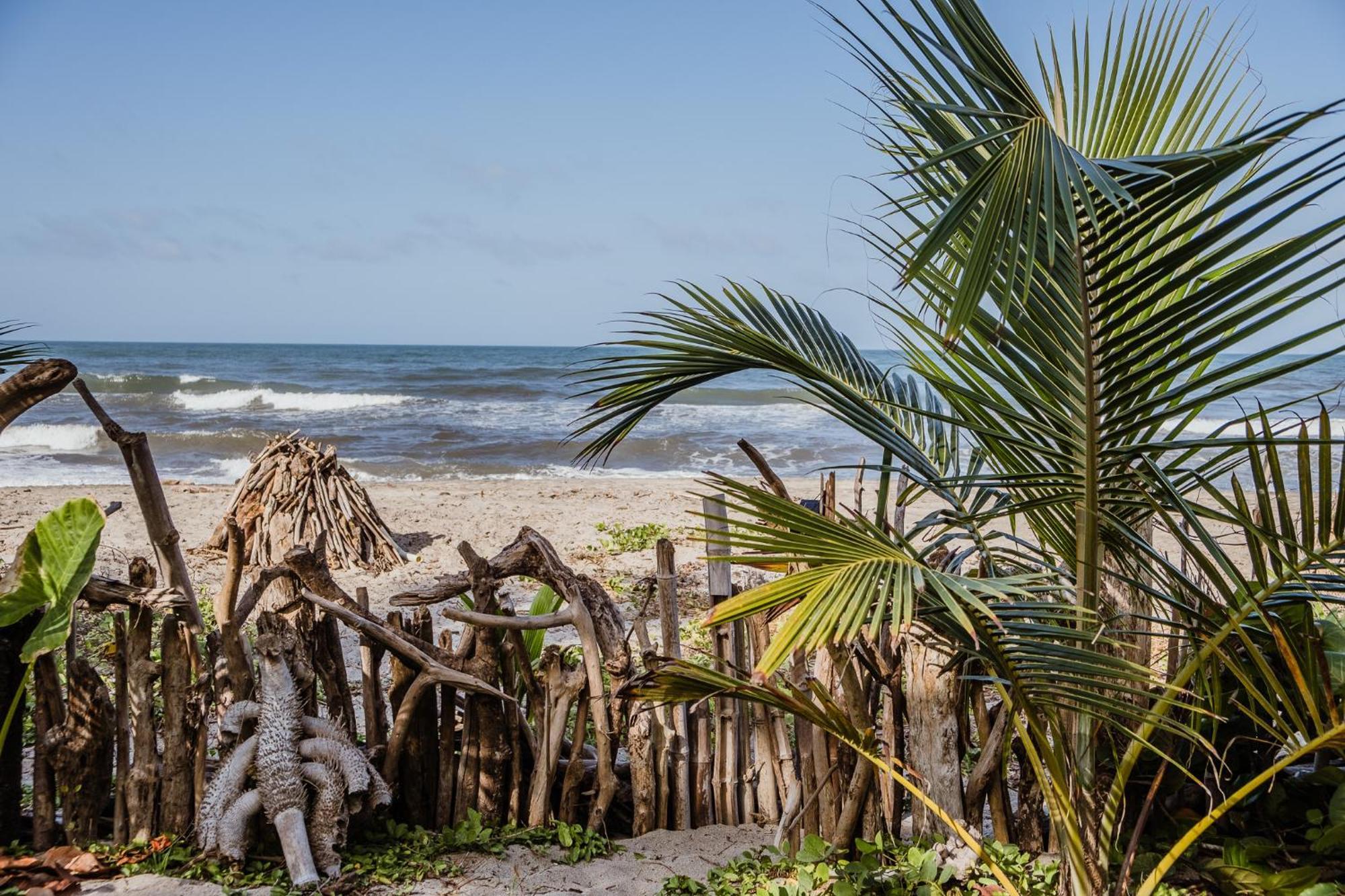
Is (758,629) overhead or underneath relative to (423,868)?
overhead

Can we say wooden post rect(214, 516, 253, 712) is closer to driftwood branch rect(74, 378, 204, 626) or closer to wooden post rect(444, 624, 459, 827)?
driftwood branch rect(74, 378, 204, 626)

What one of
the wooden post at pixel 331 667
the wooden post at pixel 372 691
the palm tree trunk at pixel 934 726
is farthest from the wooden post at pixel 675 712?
the wooden post at pixel 331 667

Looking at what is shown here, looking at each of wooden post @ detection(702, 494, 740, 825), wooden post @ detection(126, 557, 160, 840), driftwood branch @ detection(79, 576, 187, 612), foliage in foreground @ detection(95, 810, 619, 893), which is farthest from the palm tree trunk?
wooden post @ detection(126, 557, 160, 840)

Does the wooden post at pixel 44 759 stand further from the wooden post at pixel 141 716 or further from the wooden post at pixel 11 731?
the wooden post at pixel 141 716

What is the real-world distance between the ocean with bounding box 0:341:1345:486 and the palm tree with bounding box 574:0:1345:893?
2602 mm

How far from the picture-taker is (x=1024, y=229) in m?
1.91

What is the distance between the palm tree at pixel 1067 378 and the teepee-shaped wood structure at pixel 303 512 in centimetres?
452

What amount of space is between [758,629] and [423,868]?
1193 millimetres

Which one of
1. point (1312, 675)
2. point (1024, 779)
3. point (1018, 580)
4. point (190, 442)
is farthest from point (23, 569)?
point (190, 442)

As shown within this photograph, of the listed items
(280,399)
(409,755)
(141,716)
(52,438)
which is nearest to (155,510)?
(141,716)

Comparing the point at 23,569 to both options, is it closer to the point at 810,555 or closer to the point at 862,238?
the point at 810,555

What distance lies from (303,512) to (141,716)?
12.7ft

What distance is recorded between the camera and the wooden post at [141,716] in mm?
2631

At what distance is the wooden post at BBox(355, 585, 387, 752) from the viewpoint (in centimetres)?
280
